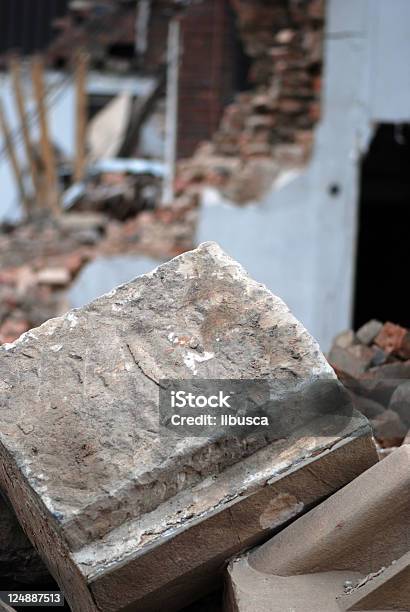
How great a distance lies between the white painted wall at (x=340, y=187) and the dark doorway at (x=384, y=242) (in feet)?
9.90

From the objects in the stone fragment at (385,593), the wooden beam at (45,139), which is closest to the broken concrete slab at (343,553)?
the stone fragment at (385,593)

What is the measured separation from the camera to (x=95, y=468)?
7.10ft

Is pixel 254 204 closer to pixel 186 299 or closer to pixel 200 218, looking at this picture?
pixel 200 218

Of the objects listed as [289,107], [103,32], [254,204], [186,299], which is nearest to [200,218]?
[254,204]

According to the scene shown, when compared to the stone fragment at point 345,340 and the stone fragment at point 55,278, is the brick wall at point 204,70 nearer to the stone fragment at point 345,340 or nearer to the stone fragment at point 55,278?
the stone fragment at point 55,278

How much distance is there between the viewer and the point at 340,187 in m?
7.60

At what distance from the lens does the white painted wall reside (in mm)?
7363

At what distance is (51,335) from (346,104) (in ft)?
18.1

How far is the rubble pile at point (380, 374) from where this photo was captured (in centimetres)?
292
